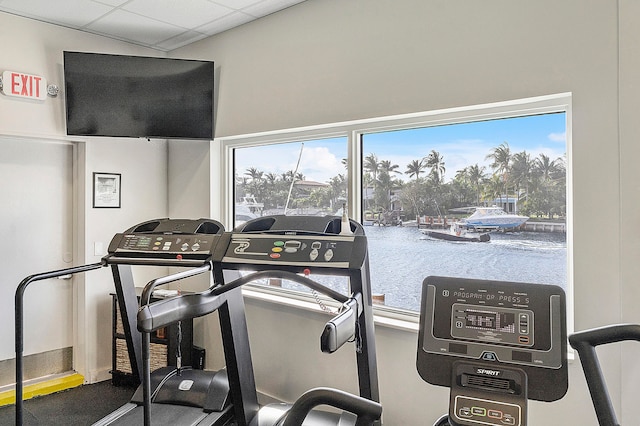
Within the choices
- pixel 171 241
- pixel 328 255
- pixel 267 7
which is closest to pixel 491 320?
pixel 328 255

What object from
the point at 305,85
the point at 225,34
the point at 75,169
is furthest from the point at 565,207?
the point at 75,169

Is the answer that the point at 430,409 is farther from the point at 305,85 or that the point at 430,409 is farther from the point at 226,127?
the point at 226,127

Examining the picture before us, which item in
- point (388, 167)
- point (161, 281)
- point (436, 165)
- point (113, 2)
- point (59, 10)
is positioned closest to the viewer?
point (161, 281)

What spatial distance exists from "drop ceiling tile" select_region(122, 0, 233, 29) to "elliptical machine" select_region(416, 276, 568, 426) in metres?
2.64

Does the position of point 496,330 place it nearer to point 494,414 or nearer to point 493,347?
point 493,347

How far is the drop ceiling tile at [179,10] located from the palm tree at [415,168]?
5.55 ft

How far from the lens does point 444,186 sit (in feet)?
8.87

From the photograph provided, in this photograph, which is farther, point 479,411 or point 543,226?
point 543,226

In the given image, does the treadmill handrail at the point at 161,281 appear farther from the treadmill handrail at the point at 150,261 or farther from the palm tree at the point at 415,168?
the palm tree at the point at 415,168

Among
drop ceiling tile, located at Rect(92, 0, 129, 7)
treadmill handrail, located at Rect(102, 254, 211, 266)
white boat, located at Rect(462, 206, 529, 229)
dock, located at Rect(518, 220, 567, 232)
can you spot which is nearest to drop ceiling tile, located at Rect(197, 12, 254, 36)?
drop ceiling tile, located at Rect(92, 0, 129, 7)

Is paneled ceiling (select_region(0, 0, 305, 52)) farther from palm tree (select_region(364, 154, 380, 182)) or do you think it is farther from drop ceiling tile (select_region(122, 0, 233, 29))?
palm tree (select_region(364, 154, 380, 182))

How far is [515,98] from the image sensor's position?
2248 mm

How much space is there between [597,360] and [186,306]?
1514 mm

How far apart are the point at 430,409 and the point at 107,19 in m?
3.43
